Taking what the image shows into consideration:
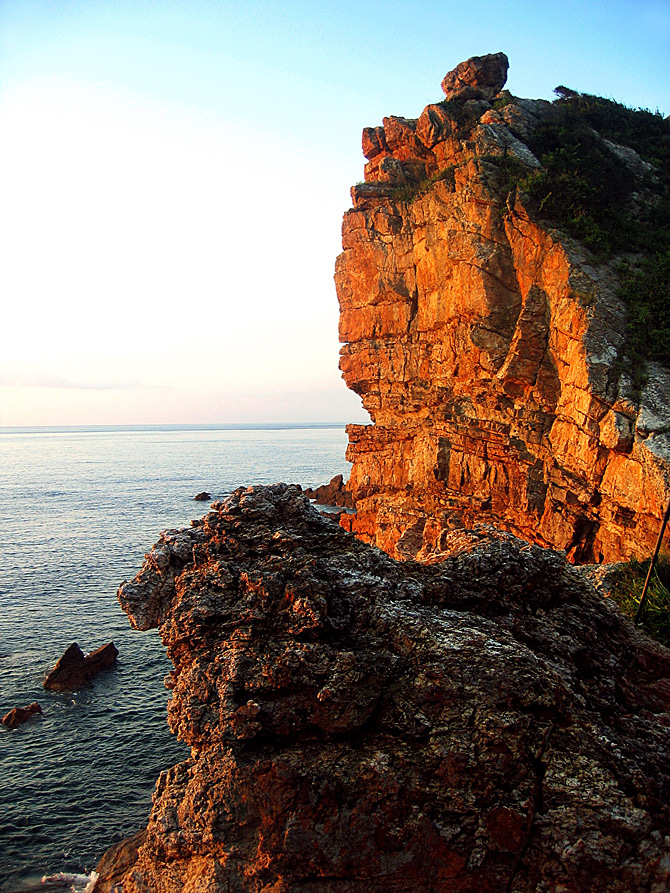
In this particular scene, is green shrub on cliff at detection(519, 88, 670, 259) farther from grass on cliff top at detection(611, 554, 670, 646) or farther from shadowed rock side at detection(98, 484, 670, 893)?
shadowed rock side at detection(98, 484, 670, 893)

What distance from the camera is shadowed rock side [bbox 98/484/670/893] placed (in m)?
7.00

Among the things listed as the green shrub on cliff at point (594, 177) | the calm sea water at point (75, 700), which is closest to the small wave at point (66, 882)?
the calm sea water at point (75, 700)

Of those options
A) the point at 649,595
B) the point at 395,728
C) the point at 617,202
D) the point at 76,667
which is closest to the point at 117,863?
the point at 395,728

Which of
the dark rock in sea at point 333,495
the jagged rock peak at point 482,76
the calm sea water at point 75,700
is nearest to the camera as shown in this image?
the calm sea water at point 75,700

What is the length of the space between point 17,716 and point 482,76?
139ft

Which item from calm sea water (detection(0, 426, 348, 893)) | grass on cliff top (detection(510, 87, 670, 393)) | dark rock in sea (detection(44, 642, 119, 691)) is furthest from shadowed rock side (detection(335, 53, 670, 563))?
dark rock in sea (detection(44, 642, 119, 691))

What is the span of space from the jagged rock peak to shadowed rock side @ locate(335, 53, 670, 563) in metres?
0.09

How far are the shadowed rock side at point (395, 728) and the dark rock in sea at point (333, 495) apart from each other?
55.6 m

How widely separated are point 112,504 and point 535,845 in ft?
222

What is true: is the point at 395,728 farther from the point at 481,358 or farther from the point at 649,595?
the point at 481,358

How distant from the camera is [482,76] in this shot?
3491 centimetres

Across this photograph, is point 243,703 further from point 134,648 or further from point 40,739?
point 134,648

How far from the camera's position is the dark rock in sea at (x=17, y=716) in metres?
20.7

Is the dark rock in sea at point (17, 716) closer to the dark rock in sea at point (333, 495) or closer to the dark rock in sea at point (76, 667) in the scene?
the dark rock in sea at point (76, 667)
